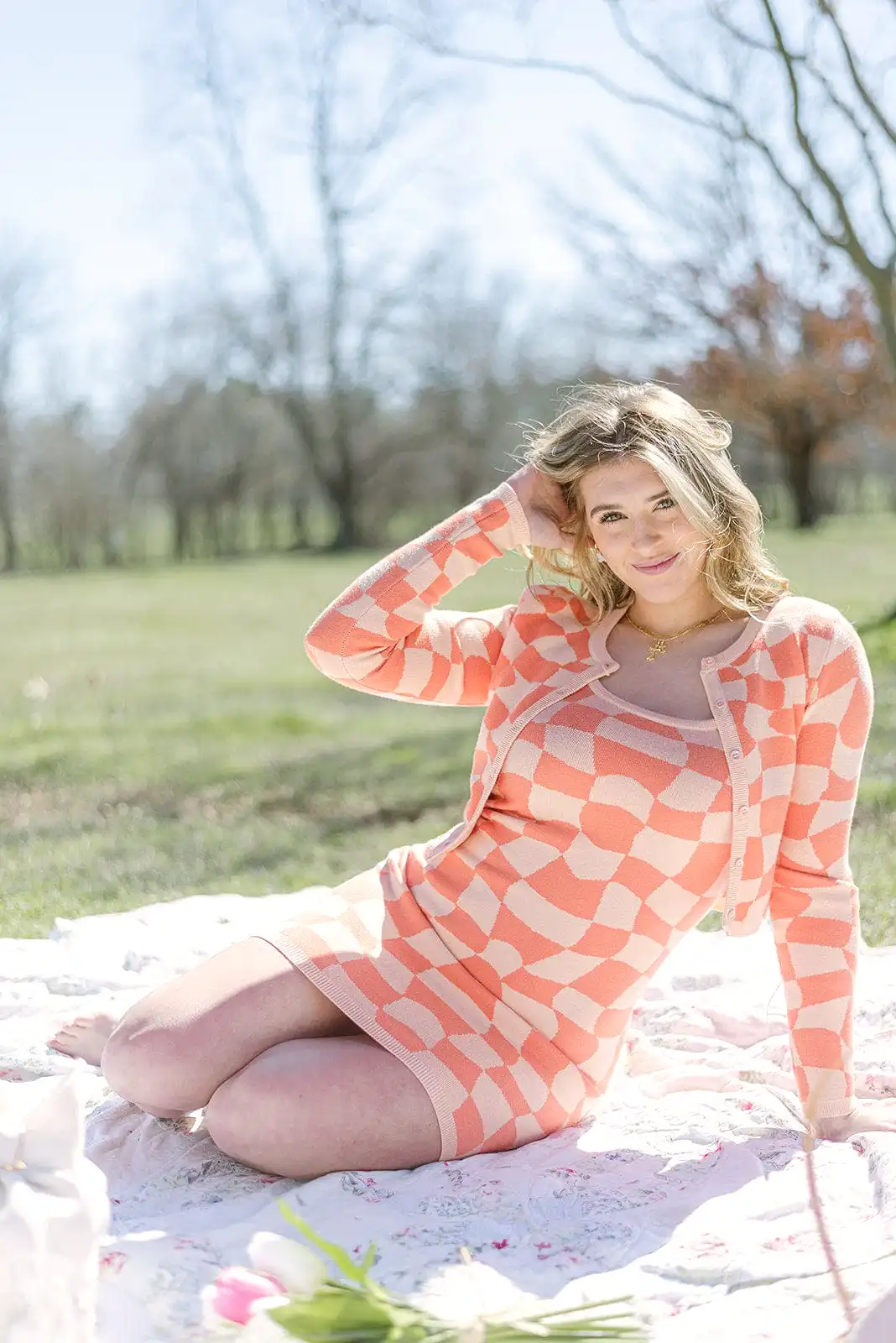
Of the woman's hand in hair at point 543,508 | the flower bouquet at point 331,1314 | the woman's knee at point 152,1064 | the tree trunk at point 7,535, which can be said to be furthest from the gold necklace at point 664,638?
the tree trunk at point 7,535

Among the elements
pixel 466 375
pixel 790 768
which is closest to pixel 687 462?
pixel 790 768

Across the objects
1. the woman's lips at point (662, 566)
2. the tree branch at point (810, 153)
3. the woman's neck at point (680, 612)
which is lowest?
the woman's neck at point (680, 612)

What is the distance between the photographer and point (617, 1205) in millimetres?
1957

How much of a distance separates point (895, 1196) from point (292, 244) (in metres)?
23.2

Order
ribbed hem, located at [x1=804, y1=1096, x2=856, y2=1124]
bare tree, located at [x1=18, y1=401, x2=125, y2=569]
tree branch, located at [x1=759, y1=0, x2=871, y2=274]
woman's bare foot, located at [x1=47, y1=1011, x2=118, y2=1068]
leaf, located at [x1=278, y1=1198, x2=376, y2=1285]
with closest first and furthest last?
1. leaf, located at [x1=278, y1=1198, x2=376, y2=1285]
2. ribbed hem, located at [x1=804, y1=1096, x2=856, y2=1124]
3. woman's bare foot, located at [x1=47, y1=1011, x2=118, y2=1068]
4. tree branch, located at [x1=759, y1=0, x2=871, y2=274]
5. bare tree, located at [x1=18, y1=401, x2=125, y2=569]

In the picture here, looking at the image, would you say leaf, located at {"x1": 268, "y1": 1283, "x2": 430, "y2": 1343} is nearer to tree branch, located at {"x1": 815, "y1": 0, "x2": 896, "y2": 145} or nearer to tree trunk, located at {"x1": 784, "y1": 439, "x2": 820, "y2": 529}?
tree branch, located at {"x1": 815, "y1": 0, "x2": 896, "y2": 145}

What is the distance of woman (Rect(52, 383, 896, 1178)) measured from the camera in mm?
2023

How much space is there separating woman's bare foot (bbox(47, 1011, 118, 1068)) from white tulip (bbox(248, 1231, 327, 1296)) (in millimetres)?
1135

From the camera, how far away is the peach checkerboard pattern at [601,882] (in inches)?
80.0

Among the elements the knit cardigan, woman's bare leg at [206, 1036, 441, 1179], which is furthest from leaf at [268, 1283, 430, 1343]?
the knit cardigan

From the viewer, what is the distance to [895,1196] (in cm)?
188

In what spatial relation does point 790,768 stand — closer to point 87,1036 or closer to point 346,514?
point 87,1036

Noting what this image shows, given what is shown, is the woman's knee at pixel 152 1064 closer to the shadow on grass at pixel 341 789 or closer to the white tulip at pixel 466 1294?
the white tulip at pixel 466 1294

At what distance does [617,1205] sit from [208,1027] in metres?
0.65
